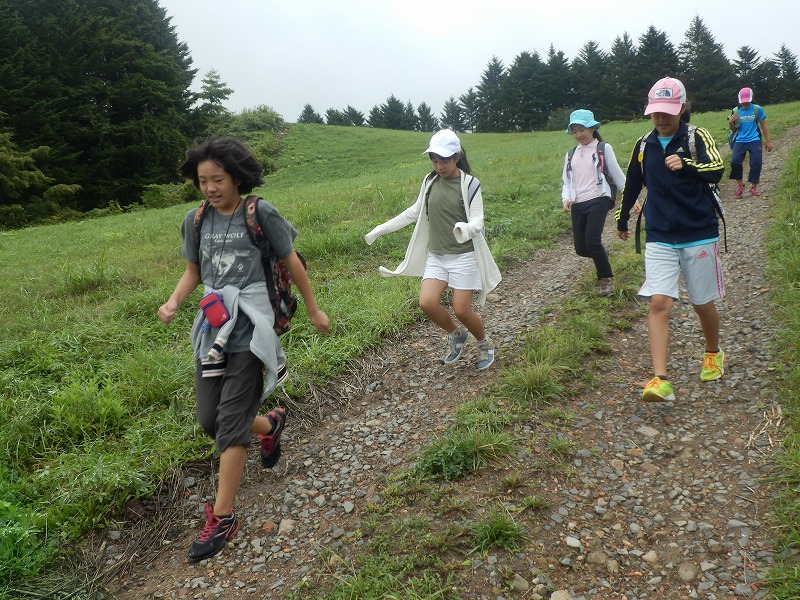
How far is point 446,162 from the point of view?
4.45 m

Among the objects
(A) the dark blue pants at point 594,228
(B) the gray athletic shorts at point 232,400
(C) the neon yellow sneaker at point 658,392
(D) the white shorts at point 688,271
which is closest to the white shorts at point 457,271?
(D) the white shorts at point 688,271

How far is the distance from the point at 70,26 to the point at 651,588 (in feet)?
125

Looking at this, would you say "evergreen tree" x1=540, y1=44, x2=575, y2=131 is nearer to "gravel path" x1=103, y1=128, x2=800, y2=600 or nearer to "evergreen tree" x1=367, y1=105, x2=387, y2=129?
"evergreen tree" x1=367, y1=105, x2=387, y2=129

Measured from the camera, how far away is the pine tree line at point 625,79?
5938 centimetres

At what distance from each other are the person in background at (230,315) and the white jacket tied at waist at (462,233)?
139 cm

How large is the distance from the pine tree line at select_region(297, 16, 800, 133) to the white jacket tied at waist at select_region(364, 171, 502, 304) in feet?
189

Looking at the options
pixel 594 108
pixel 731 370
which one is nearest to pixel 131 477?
pixel 731 370

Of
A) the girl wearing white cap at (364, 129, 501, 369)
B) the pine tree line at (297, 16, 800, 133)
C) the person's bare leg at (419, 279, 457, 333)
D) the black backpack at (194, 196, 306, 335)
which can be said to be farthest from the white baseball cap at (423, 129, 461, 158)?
the pine tree line at (297, 16, 800, 133)

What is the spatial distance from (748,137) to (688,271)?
8.14m

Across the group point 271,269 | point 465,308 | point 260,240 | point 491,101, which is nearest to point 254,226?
point 260,240

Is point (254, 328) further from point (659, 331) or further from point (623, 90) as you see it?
point (623, 90)

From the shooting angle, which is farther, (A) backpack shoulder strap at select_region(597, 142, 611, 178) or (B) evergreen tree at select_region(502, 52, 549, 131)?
(B) evergreen tree at select_region(502, 52, 549, 131)

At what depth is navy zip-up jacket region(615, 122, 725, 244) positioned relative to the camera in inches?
144

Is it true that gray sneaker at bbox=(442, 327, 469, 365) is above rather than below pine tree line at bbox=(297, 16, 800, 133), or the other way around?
below
